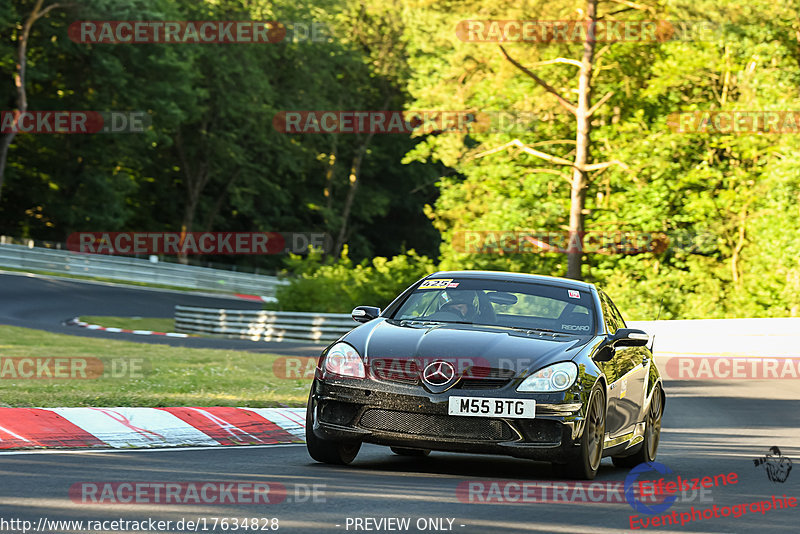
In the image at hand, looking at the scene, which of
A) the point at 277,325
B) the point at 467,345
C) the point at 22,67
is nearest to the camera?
the point at 467,345

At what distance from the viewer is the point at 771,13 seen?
40.1 metres

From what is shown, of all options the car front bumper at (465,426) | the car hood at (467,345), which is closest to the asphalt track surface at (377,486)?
the car front bumper at (465,426)

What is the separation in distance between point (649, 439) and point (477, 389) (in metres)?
2.73

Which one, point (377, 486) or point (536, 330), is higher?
point (536, 330)

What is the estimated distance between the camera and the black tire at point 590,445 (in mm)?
9016

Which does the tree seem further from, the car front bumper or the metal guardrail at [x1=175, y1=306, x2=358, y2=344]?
the car front bumper

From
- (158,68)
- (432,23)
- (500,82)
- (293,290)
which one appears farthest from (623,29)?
(158,68)

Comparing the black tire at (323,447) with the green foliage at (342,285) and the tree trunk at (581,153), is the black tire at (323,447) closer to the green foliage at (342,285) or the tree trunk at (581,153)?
the green foliage at (342,285)

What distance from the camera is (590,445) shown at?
30.1 ft

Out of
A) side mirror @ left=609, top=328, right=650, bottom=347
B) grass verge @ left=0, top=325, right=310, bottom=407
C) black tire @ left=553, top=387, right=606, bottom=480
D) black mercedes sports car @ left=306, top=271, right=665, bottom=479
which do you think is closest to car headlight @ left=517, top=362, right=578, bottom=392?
black mercedes sports car @ left=306, top=271, right=665, bottom=479

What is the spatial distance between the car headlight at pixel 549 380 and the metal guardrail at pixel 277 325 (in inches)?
925

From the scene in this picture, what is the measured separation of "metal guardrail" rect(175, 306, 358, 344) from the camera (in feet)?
108

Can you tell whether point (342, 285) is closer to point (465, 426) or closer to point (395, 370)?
point (395, 370)

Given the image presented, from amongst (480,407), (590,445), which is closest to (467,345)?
(480,407)
